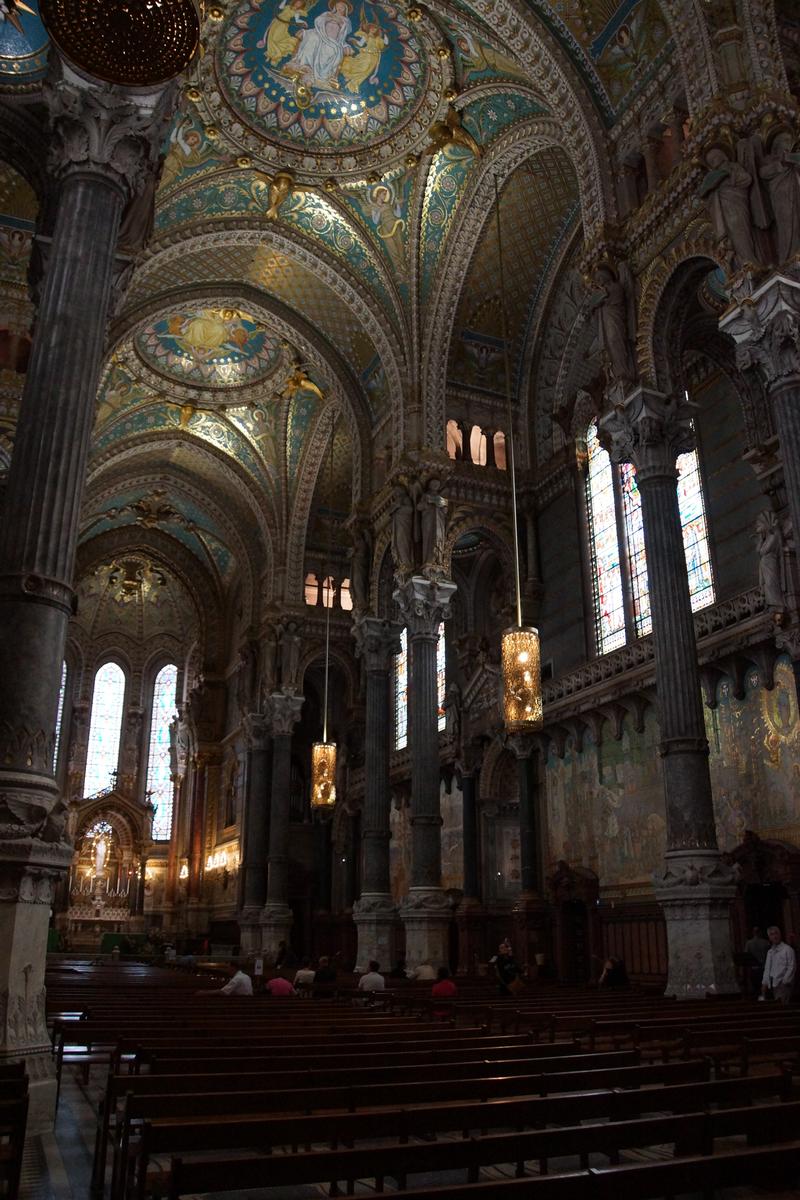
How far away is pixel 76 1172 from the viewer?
419 centimetres

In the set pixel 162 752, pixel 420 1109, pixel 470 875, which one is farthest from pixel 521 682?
pixel 162 752

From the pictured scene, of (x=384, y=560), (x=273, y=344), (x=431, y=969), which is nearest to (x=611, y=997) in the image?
(x=431, y=969)

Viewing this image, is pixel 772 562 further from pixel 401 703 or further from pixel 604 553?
pixel 401 703

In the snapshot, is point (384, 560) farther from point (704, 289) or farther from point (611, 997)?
point (611, 997)

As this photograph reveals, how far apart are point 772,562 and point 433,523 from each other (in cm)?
698

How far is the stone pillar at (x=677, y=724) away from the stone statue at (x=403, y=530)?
229 inches

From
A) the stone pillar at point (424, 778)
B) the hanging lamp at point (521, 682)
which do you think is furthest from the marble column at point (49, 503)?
the stone pillar at point (424, 778)

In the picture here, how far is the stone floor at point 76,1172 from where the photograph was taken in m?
A: 3.77

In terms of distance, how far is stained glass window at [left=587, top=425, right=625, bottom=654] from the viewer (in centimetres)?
1705

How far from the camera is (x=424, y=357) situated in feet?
60.3

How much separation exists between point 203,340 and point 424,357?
6.45 meters

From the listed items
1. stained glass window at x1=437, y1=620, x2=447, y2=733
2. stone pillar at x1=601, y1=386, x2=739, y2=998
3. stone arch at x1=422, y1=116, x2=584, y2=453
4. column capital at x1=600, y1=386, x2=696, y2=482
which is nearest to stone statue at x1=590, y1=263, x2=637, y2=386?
column capital at x1=600, y1=386, x2=696, y2=482

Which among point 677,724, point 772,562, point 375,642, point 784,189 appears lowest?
point 677,724

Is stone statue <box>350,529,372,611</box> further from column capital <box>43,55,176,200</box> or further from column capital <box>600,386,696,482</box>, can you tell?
column capital <box>43,55,176,200</box>
